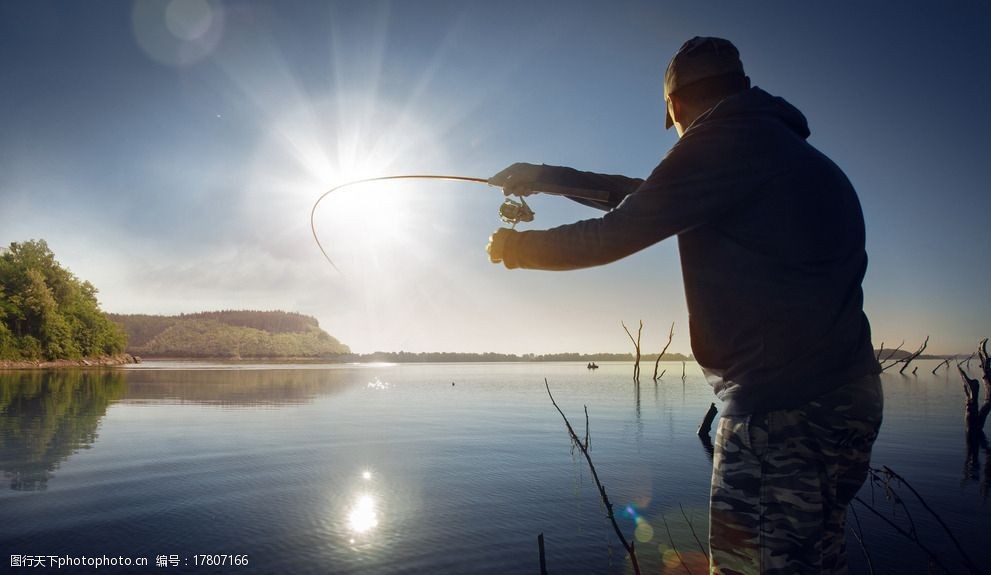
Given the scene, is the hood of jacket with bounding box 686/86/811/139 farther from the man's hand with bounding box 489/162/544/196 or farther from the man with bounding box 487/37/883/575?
the man's hand with bounding box 489/162/544/196

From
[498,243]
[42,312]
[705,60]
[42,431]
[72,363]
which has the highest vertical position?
[42,312]

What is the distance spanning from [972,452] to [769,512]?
797 inches

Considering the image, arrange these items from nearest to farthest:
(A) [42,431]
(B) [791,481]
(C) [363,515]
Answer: (B) [791,481], (C) [363,515], (A) [42,431]

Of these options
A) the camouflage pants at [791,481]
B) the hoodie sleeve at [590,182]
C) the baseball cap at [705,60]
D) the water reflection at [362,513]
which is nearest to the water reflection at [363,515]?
the water reflection at [362,513]

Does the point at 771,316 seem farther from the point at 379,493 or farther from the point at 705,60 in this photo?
the point at 379,493

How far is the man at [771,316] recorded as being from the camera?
68.9 inches

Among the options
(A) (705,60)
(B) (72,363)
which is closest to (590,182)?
(A) (705,60)

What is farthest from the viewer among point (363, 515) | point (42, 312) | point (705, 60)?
point (42, 312)

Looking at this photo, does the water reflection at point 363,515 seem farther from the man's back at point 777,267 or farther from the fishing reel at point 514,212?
the man's back at point 777,267

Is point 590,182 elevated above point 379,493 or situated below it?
above

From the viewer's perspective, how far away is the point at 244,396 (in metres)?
33.0

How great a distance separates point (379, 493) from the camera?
11.0 metres

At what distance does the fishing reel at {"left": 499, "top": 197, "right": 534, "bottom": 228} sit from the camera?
3.15 meters

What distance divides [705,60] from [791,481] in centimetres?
160
